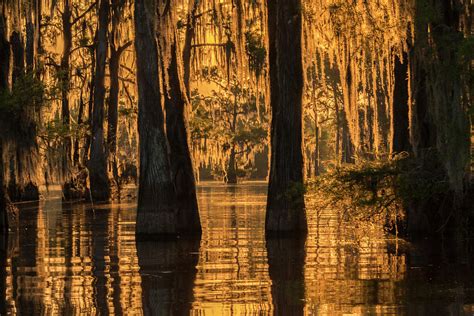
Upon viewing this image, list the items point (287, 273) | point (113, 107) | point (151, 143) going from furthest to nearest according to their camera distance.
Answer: point (113, 107) → point (151, 143) → point (287, 273)

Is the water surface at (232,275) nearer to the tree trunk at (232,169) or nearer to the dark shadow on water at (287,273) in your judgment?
the dark shadow on water at (287,273)

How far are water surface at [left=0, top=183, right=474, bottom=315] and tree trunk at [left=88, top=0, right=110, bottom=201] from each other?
1992 centimetres

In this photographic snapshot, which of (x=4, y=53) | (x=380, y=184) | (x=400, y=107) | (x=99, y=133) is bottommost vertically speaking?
(x=380, y=184)

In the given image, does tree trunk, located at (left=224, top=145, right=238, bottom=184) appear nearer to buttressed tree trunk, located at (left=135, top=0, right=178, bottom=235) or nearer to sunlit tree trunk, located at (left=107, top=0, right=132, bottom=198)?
sunlit tree trunk, located at (left=107, top=0, right=132, bottom=198)

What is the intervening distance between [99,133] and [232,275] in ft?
105

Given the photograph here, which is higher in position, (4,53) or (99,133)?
(4,53)

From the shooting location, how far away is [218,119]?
332ft

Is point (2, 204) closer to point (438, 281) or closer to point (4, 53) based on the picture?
point (4, 53)

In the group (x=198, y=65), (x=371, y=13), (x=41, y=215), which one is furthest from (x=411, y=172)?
(x=198, y=65)

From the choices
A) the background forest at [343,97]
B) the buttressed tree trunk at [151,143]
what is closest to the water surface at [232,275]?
the buttressed tree trunk at [151,143]

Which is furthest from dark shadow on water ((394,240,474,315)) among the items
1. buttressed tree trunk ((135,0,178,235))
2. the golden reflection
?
buttressed tree trunk ((135,0,178,235))

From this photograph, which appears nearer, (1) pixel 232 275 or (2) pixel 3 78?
(1) pixel 232 275

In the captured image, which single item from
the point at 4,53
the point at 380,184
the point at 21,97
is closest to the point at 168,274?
the point at 380,184

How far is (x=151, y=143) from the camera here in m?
25.2
